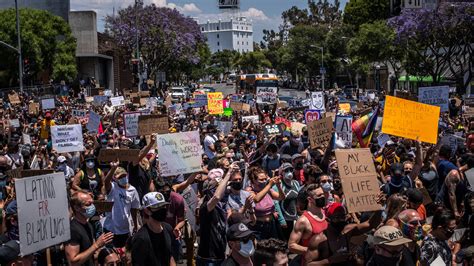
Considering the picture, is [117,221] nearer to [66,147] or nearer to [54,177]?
[54,177]

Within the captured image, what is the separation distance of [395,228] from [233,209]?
2.50 metres

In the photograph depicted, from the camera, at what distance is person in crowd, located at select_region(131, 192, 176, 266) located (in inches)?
245

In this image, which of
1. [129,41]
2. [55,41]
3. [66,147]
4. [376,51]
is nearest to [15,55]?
[55,41]

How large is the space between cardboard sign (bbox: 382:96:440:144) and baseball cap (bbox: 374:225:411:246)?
4.76 metres

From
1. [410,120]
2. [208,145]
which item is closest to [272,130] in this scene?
[208,145]

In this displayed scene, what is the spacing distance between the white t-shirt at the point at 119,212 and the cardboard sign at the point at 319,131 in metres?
4.29

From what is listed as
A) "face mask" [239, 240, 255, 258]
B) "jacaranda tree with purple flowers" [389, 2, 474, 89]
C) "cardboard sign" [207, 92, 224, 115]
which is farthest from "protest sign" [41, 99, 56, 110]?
"jacaranda tree with purple flowers" [389, 2, 474, 89]

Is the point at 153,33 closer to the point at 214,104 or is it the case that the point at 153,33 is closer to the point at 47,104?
the point at 47,104

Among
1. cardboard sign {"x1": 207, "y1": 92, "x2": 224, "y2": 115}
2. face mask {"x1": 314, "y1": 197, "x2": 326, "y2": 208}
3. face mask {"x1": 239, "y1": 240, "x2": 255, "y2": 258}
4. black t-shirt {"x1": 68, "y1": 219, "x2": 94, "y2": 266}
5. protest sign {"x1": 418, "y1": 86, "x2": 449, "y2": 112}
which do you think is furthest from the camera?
cardboard sign {"x1": 207, "y1": 92, "x2": 224, "y2": 115}

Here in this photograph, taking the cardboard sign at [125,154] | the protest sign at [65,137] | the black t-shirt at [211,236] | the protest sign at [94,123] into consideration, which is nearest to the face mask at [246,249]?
the black t-shirt at [211,236]

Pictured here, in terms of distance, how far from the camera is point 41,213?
20.8ft

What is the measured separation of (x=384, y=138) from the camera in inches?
525

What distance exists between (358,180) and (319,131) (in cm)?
481

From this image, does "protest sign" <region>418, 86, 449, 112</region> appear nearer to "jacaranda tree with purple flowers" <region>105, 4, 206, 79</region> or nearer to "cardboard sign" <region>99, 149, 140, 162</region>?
"cardboard sign" <region>99, 149, 140, 162</region>
